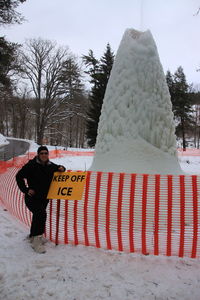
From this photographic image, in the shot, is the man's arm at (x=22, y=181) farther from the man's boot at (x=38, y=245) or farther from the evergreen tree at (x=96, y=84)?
the evergreen tree at (x=96, y=84)

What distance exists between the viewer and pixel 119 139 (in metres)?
4.93

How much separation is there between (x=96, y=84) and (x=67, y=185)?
2516 centimetres

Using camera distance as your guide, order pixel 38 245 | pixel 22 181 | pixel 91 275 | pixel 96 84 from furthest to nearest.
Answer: pixel 96 84, pixel 22 181, pixel 38 245, pixel 91 275

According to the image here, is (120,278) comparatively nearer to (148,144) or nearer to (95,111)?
(148,144)

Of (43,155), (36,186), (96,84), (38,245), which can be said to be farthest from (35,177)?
(96,84)

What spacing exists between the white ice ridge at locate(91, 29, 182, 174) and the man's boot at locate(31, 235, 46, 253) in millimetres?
2091

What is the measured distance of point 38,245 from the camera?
128 inches

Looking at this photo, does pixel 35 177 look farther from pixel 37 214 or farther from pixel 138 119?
pixel 138 119

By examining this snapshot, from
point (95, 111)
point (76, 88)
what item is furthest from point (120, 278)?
point (76, 88)

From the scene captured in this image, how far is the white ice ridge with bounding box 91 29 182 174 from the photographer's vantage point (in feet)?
15.7

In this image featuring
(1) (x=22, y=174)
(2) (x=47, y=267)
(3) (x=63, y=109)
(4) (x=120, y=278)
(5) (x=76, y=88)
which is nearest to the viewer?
(4) (x=120, y=278)

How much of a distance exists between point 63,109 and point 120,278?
3167 cm

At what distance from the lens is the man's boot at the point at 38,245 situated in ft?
10.5

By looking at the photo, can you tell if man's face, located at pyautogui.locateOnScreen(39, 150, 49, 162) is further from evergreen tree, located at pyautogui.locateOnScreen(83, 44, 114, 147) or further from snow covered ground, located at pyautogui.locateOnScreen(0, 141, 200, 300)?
evergreen tree, located at pyautogui.locateOnScreen(83, 44, 114, 147)
